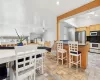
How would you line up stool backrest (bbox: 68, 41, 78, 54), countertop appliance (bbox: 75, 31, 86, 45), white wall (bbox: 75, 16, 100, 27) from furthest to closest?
1. countertop appliance (bbox: 75, 31, 86, 45)
2. white wall (bbox: 75, 16, 100, 27)
3. stool backrest (bbox: 68, 41, 78, 54)

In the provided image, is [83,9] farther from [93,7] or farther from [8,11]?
[8,11]

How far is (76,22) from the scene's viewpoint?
924 centimetres

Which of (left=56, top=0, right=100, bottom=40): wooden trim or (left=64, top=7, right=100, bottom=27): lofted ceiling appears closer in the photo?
(left=56, top=0, right=100, bottom=40): wooden trim

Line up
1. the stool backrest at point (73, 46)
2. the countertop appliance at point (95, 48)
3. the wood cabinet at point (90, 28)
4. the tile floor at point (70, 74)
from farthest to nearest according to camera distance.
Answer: the wood cabinet at point (90, 28)
the countertop appliance at point (95, 48)
the stool backrest at point (73, 46)
the tile floor at point (70, 74)

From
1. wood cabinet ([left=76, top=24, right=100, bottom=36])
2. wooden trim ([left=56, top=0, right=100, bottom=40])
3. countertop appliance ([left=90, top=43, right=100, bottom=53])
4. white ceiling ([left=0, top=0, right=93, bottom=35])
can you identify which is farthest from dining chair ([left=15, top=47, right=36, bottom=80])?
wood cabinet ([left=76, top=24, right=100, bottom=36])

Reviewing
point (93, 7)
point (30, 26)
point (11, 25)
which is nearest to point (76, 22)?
point (30, 26)

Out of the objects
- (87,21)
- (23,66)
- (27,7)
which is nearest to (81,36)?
(87,21)

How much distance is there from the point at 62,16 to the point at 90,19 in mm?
3405

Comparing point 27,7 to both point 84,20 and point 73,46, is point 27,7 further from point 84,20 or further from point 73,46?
point 84,20

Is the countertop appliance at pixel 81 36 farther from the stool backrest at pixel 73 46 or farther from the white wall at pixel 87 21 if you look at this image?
the stool backrest at pixel 73 46

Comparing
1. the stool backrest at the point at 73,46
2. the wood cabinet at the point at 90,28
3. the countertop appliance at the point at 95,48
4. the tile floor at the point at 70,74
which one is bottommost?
the tile floor at the point at 70,74

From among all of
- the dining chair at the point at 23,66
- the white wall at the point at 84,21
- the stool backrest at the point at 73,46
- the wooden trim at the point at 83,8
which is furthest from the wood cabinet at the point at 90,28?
the dining chair at the point at 23,66

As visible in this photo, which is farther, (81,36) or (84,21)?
(84,21)

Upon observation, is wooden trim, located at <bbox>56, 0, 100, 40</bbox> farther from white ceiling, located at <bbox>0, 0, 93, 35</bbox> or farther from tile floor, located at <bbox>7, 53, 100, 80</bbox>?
tile floor, located at <bbox>7, 53, 100, 80</bbox>
